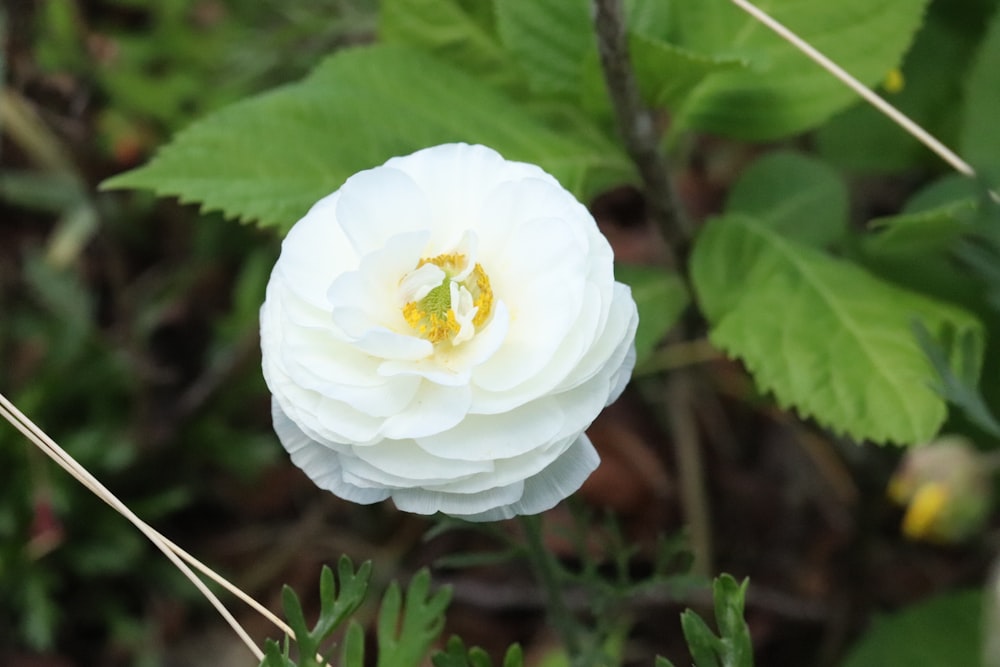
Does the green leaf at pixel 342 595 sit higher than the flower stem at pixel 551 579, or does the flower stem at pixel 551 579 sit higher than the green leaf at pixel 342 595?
the green leaf at pixel 342 595

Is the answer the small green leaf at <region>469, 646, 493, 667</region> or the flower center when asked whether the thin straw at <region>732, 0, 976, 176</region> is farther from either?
the small green leaf at <region>469, 646, 493, 667</region>

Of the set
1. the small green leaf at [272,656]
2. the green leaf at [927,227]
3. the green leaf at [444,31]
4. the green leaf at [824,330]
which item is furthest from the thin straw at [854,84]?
the small green leaf at [272,656]

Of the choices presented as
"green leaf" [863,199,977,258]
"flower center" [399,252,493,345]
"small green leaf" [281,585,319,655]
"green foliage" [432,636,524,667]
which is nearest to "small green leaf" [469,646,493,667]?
"green foliage" [432,636,524,667]

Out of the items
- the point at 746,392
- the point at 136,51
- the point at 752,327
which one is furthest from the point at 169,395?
the point at 752,327

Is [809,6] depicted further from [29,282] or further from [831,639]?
[29,282]

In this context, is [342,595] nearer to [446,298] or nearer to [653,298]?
[446,298]

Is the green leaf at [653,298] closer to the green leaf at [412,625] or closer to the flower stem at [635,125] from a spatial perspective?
the flower stem at [635,125]

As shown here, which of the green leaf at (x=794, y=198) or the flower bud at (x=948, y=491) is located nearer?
the green leaf at (x=794, y=198)
